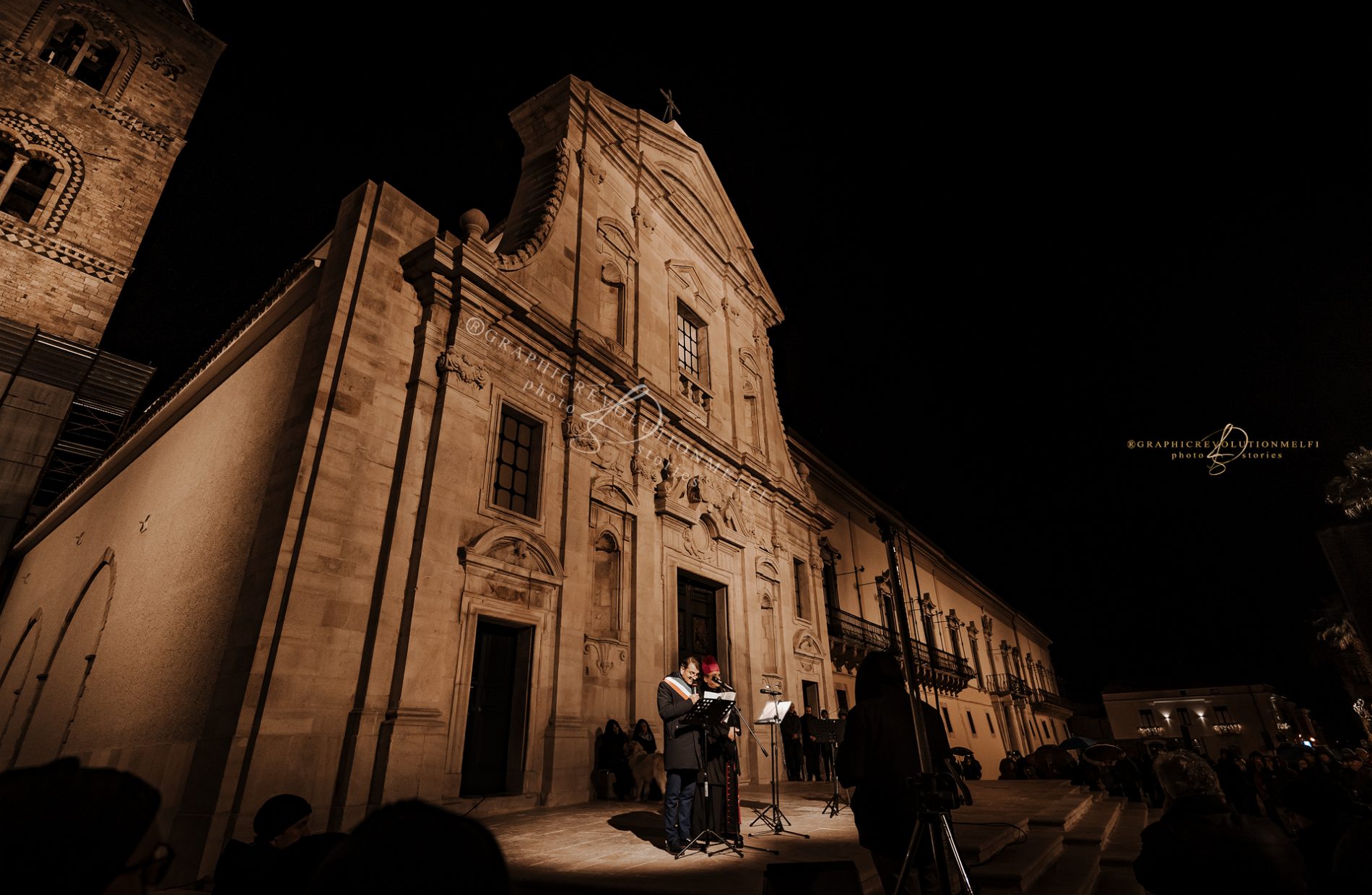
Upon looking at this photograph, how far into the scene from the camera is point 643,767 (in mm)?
9453

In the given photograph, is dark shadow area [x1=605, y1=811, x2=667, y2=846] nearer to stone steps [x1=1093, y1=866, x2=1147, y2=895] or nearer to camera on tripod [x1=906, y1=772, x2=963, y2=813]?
camera on tripod [x1=906, y1=772, x2=963, y2=813]

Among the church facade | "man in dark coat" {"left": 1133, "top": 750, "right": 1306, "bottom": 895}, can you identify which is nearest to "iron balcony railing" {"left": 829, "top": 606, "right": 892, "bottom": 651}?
the church facade

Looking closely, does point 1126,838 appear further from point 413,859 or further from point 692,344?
point 692,344

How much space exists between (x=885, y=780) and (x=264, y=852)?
3207mm

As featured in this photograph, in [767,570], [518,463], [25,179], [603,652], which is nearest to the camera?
[603,652]

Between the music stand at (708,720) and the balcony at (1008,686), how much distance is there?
111ft

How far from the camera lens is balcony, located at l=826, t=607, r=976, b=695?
1983cm

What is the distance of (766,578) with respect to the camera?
15.5 metres

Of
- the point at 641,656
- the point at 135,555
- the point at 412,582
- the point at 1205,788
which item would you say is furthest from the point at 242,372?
the point at 1205,788

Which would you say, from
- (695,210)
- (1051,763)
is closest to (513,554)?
(695,210)

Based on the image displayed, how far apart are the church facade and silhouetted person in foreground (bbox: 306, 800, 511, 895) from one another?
6.77m

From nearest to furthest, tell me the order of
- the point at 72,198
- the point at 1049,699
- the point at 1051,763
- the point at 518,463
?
the point at 518,463 → the point at 1051,763 → the point at 72,198 → the point at 1049,699

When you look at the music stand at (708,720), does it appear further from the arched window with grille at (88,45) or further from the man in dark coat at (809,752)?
the arched window with grille at (88,45)

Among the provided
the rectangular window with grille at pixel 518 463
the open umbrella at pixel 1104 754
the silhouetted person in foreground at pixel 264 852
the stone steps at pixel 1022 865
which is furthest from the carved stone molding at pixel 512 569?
the open umbrella at pixel 1104 754
